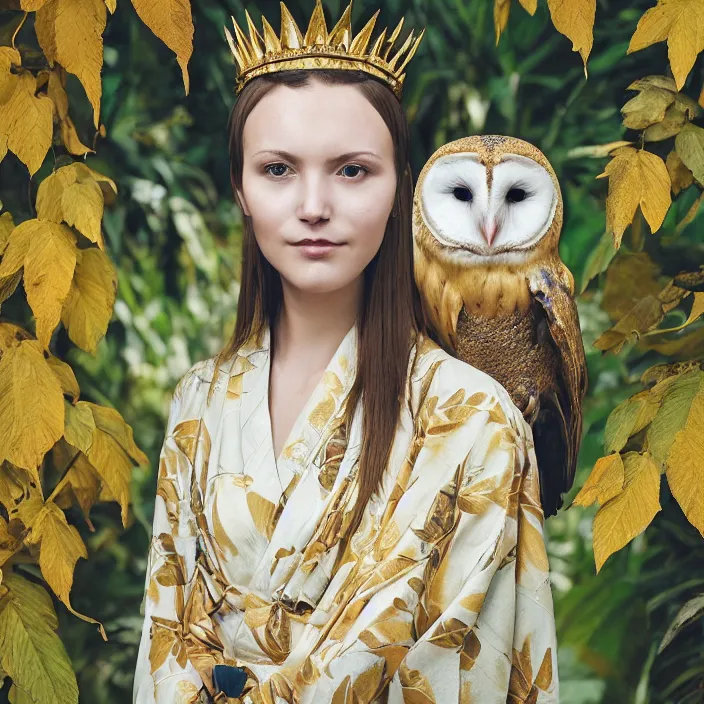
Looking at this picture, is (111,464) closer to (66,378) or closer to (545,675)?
(66,378)

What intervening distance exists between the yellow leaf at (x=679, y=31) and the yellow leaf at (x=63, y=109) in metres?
0.71

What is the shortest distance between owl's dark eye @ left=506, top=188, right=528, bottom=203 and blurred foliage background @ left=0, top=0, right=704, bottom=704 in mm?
85

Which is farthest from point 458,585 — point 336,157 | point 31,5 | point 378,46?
point 31,5

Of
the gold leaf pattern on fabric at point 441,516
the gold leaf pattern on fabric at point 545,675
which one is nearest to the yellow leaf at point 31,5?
the gold leaf pattern on fabric at point 441,516

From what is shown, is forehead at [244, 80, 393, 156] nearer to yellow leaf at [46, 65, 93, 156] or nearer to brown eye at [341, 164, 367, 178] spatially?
brown eye at [341, 164, 367, 178]

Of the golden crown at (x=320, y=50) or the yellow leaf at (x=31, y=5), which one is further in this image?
the yellow leaf at (x=31, y=5)

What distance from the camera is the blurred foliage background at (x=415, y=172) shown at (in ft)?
4.86

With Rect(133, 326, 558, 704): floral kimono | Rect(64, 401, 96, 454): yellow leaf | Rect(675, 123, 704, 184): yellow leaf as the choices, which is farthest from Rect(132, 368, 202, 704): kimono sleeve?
Rect(675, 123, 704, 184): yellow leaf

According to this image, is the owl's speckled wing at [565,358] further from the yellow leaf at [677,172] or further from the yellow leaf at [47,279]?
the yellow leaf at [47,279]

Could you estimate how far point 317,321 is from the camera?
1363 mm

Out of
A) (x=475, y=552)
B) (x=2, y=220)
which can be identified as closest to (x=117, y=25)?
(x=2, y=220)

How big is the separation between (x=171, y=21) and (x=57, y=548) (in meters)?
0.65

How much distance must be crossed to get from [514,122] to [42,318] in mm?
633

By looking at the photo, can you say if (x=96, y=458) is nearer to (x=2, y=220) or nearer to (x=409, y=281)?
(x=2, y=220)
